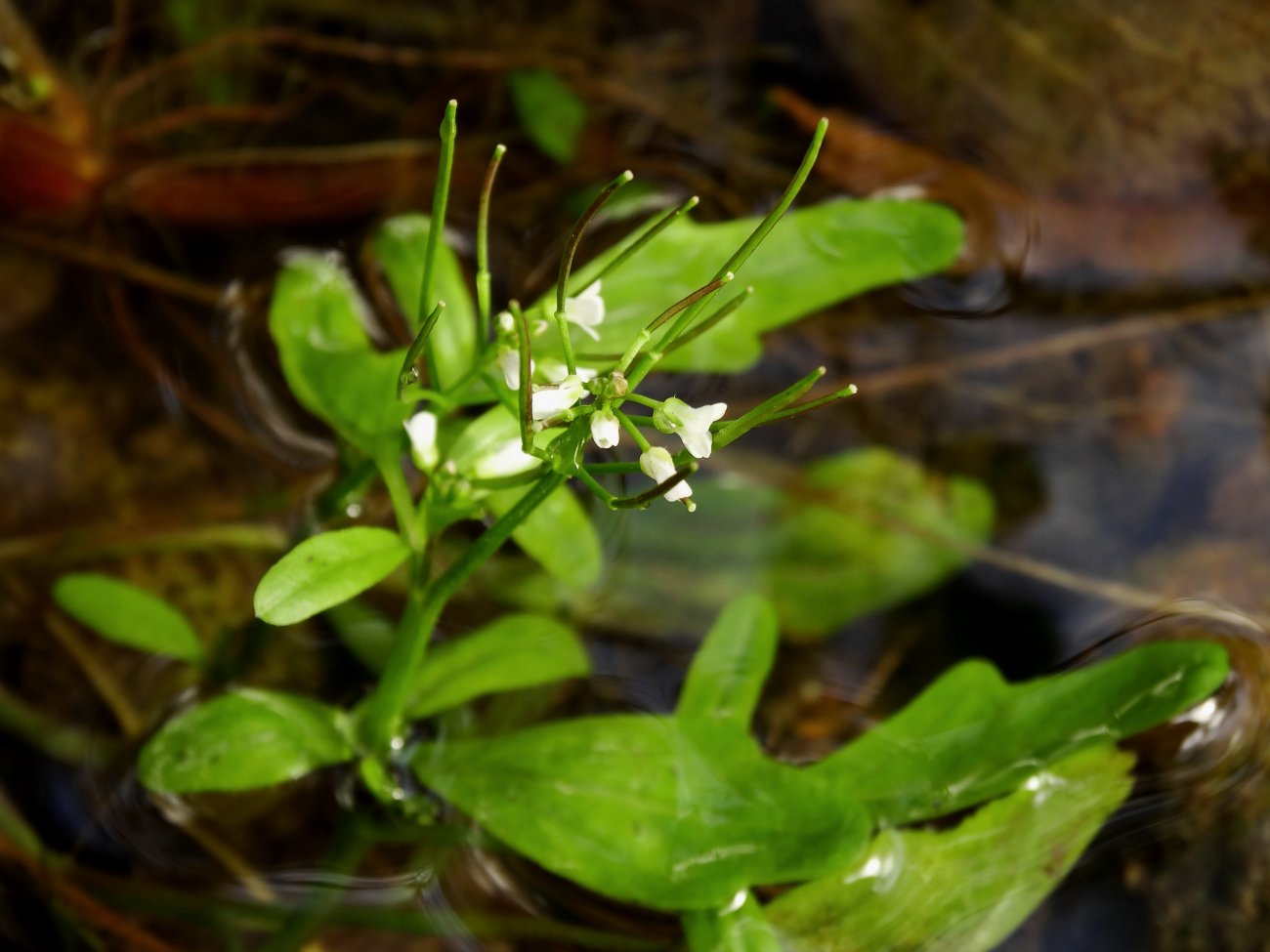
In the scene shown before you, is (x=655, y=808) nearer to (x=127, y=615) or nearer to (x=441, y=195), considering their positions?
(x=441, y=195)

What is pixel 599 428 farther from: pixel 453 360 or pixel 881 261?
pixel 881 261

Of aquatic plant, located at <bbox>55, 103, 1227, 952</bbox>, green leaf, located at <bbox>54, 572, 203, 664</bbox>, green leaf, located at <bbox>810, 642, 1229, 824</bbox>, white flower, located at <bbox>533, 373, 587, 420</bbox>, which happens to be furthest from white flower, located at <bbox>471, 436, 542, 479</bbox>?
green leaf, located at <bbox>54, 572, 203, 664</bbox>

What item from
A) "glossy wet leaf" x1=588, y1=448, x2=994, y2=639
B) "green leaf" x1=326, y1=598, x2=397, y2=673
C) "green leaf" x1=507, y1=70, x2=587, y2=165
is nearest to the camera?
"green leaf" x1=326, y1=598, x2=397, y2=673

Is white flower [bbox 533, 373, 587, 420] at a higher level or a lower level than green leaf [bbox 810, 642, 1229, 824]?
higher

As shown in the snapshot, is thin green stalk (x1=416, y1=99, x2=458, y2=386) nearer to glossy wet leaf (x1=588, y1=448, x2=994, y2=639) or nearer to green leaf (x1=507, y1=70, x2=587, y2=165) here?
glossy wet leaf (x1=588, y1=448, x2=994, y2=639)

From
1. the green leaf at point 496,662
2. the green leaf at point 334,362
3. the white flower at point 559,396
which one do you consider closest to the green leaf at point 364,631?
the green leaf at point 496,662

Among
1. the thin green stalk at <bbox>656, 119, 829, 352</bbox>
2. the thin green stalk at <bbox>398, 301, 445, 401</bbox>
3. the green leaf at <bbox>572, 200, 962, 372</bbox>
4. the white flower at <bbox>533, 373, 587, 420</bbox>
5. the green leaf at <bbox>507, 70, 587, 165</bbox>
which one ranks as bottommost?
the white flower at <bbox>533, 373, 587, 420</bbox>

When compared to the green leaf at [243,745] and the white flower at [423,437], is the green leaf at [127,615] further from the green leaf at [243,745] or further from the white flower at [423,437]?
the white flower at [423,437]
